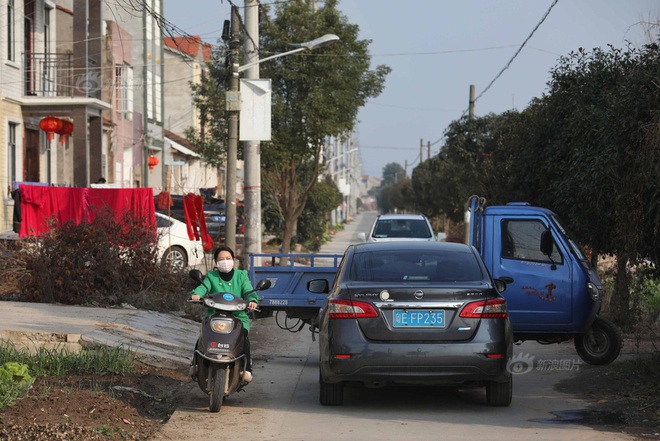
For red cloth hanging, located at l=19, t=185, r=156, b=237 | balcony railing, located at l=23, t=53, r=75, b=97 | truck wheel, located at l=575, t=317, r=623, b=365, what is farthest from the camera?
balcony railing, located at l=23, t=53, r=75, b=97

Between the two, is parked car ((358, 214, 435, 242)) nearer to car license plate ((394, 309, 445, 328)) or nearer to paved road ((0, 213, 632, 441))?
paved road ((0, 213, 632, 441))

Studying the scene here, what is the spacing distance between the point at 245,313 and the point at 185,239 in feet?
55.6

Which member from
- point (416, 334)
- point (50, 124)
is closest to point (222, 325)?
point (416, 334)

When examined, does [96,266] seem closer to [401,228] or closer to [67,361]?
[67,361]

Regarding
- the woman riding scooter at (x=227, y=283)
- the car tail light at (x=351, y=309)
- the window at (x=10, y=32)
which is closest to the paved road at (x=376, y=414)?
the woman riding scooter at (x=227, y=283)

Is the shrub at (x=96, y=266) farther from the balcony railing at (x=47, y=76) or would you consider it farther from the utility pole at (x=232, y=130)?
the balcony railing at (x=47, y=76)

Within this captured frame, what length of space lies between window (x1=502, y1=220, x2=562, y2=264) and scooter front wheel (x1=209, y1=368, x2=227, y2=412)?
486cm

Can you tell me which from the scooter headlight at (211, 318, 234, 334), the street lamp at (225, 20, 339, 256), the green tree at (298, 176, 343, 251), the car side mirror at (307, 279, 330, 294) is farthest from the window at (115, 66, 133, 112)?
the scooter headlight at (211, 318, 234, 334)

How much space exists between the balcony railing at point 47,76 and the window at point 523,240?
18.4m

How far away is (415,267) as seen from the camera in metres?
9.73

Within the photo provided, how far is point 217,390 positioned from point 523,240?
5.20 metres

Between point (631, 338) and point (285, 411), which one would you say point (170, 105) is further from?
point (285, 411)

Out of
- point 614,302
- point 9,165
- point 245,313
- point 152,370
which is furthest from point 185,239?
point 245,313

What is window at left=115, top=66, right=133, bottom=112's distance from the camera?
130ft
